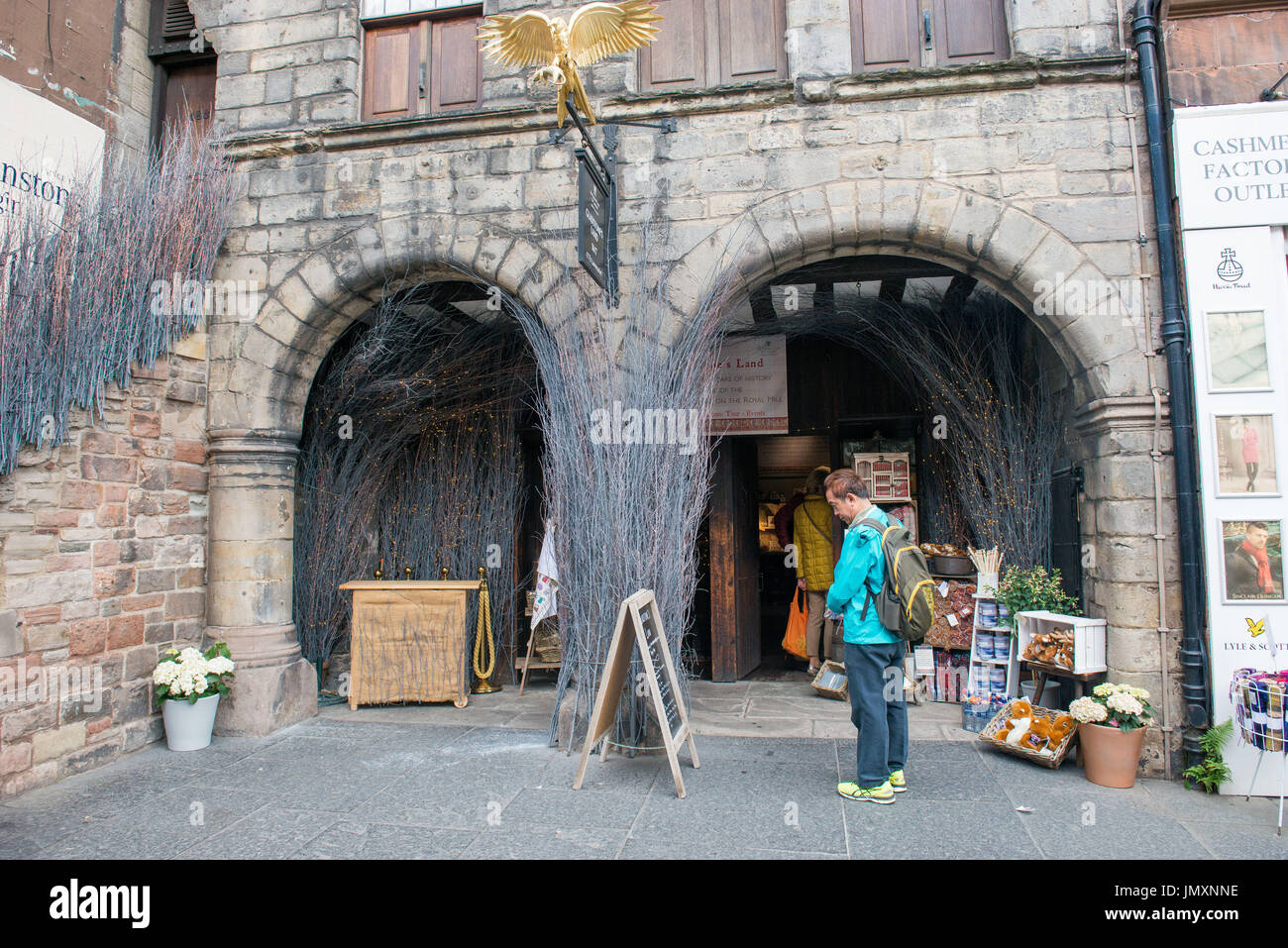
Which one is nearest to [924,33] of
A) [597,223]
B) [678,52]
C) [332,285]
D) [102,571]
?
[678,52]

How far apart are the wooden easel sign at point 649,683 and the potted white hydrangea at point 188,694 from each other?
8.76ft

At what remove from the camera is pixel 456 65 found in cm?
615

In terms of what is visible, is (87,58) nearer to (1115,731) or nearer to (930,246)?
(930,246)

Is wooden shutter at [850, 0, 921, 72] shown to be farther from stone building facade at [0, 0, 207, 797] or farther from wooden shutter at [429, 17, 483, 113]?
stone building facade at [0, 0, 207, 797]

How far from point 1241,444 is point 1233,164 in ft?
5.49

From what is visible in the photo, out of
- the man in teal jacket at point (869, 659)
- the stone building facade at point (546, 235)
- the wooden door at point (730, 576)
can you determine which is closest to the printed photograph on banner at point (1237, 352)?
the stone building facade at point (546, 235)

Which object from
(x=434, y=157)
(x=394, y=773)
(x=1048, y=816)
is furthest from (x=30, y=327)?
(x=1048, y=816)

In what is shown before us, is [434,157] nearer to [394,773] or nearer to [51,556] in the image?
[51,556]

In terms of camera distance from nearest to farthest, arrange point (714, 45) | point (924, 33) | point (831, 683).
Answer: point (924, 33), point (714, 45), point (831, 683)

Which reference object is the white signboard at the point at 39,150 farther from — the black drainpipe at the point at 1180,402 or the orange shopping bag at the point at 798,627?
the black drainpipe at the point at 1180,402

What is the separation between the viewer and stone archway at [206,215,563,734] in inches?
223

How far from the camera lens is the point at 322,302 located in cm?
593

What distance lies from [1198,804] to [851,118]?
4567 millimetres

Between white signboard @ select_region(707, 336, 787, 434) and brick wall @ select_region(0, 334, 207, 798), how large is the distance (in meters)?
4.27
